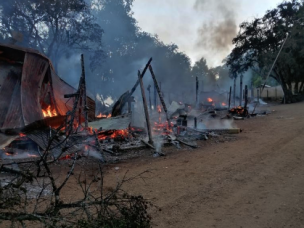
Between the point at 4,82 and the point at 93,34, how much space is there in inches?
661

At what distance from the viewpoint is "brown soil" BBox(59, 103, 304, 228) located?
4.42 m

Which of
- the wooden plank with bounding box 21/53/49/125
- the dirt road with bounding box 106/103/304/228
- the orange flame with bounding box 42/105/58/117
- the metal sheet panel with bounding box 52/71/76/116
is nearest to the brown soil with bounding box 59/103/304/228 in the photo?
the dirt road with bounding box 106/103/304/228

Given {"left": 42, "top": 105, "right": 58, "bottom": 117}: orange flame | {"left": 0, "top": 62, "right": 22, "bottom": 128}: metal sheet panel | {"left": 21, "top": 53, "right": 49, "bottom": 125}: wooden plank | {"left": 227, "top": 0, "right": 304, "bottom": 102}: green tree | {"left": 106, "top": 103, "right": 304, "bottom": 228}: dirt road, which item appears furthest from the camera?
{"left": 227, "top": 0, "right": 304, "bottom": 102}: green tree

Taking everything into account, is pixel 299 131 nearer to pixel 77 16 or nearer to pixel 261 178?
pixel 261 178

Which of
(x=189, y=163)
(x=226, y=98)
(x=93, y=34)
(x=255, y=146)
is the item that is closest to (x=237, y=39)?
(x=226, y=98)

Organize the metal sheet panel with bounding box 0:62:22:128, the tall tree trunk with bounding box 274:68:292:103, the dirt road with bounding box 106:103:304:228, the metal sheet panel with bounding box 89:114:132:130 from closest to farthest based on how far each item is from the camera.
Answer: the dirt road with bounding box 106:103:304:228, the metal sheet panel with bounding box 0:62:22:128, the metal sheet panel with bounding box 89:114:132:130, the tall tree trunk with bounding box 274:68:292:103

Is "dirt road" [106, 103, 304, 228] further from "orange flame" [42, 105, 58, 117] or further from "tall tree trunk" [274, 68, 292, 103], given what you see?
"tall tree trunk" [274, 68, 292, 103]

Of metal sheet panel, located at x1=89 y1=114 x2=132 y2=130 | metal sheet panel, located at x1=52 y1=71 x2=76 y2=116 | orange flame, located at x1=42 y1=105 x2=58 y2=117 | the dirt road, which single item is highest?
metal sheet panel, located at x1=52 y1=71 x2=76 y2=116

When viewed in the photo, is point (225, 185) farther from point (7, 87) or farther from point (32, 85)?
point (7, 87)

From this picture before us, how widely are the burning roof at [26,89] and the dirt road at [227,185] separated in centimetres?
395

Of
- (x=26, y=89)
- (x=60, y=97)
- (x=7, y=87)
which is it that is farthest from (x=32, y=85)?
(x=60, y=97)

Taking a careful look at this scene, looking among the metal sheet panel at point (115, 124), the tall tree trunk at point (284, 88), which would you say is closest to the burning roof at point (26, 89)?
the metal sheet panel at point (115, 124)

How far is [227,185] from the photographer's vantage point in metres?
5.92

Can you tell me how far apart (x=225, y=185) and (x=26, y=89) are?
7746 millimetres
